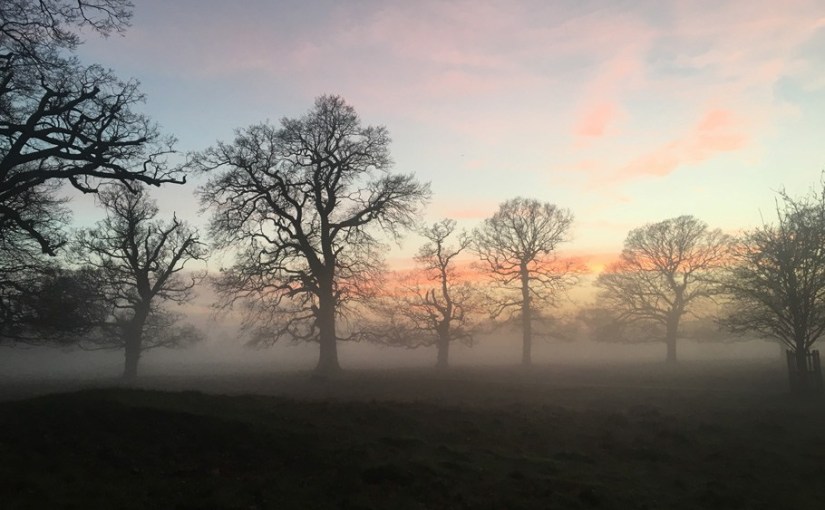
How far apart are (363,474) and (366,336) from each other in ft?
→ 88.2

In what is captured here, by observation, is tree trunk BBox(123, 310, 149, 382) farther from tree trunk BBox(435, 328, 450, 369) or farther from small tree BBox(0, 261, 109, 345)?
tree trunk BBox(435, 328, 450, 369)

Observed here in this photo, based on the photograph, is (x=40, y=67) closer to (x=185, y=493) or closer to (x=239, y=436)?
(x=239, y=436)

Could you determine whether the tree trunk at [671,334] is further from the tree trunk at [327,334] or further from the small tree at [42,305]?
the small tree at [42,305]

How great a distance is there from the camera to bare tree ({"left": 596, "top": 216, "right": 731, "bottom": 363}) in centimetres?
→ 4641

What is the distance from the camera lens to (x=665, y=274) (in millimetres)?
48031

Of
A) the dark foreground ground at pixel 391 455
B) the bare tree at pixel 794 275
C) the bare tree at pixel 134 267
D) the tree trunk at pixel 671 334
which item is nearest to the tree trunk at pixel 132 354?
the bare tree at pixel 134 267

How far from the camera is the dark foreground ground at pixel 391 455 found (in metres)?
9.80

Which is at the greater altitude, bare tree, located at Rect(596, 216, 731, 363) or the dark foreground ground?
bare tree, located at Rect(596, 216, 731, 363)

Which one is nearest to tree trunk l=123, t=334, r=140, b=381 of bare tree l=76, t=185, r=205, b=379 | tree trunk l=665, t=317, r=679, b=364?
bare tree l=76, t=185, r=205, b=379

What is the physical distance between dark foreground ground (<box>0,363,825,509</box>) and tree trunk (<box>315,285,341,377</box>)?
1194 centimetres

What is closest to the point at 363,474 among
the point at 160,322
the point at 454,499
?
the point at 454,499

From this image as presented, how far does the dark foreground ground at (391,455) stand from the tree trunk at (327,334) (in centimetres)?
1194

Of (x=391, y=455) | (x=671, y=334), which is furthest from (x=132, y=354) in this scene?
(x=671, y=334)

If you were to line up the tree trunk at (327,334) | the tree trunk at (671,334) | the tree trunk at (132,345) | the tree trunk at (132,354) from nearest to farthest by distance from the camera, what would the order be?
the tree trunk at (327,334) → the tree trunk at (132,345) → the tree trunk at (132,354) → the tree trunk at (671,334)
